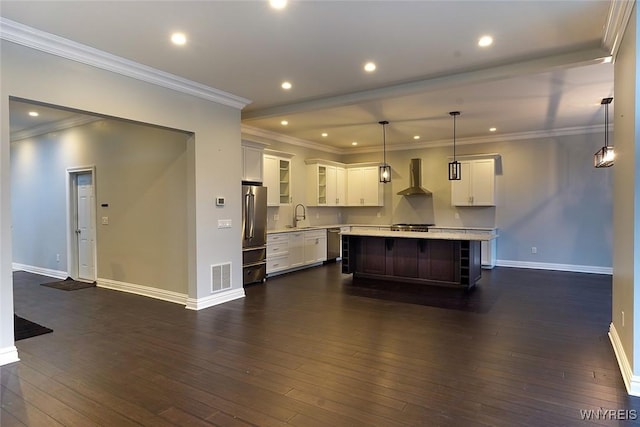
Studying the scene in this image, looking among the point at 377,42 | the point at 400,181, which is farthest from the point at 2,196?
the point at 400,181

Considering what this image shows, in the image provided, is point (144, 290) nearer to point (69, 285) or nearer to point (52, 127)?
point (69, 285)

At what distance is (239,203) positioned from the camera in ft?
18.1

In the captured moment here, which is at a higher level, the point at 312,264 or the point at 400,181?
the point at 400,181

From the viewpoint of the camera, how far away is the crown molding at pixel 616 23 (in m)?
2.75

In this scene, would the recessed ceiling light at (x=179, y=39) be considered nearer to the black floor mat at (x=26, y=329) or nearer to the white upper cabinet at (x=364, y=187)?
the black floor mat at (x=26, y=329)

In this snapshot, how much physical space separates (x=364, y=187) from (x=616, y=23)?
657 centimetres

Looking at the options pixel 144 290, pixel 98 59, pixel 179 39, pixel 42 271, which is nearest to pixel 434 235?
pixel 179 39

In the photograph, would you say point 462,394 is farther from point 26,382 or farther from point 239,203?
point 239,203

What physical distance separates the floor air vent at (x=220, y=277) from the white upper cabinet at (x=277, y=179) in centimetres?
239

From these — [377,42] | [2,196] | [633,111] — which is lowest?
[2,196]

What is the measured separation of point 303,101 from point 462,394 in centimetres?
434

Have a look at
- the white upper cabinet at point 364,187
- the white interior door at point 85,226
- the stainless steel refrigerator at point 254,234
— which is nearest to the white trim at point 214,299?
the stainless steel refrigerator at point 254,234

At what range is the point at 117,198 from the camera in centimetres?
600

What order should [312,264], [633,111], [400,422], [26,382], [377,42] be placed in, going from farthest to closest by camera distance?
[312,264] → [377,42] → [26,382] → [633,111] → [400,422]
